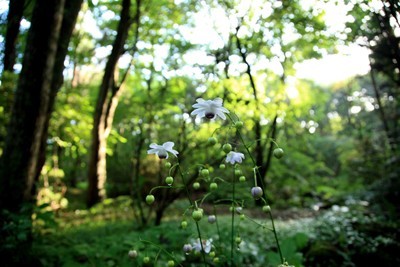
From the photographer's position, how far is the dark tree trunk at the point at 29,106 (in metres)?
2.77

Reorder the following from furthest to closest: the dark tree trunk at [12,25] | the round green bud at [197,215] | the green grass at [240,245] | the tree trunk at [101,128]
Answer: the tree trunk at [101,128] → the dark tree trunk at [12,25] → the green grass at [240,245] → the round green bud at [197,215]

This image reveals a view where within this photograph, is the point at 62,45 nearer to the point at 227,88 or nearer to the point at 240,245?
the point at 227,88

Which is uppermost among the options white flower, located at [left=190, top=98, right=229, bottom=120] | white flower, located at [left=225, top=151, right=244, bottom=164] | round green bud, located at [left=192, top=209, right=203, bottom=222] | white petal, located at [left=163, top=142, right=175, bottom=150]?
white flower, located at [left=190, top=98, right=229, bottom=120]

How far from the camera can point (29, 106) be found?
2.84 m

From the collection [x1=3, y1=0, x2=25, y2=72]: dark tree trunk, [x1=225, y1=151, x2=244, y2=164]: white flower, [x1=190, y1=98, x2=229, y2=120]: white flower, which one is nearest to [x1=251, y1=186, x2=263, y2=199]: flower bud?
[x1=225, y1=151, x2=244, y2=164]: white flower

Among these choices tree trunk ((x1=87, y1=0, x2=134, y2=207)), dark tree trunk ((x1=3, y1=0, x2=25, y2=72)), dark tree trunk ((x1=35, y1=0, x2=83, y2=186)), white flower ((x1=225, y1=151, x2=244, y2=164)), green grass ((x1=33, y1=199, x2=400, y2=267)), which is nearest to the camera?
white flower ((x1=225, y1=151, x2=244, y2=164))

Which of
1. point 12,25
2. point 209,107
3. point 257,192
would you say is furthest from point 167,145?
point 12,25

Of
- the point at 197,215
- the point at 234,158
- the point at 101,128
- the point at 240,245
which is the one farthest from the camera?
the point at 101,128

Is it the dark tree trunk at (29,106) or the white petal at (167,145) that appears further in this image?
the dark tree trunk at (29,106)

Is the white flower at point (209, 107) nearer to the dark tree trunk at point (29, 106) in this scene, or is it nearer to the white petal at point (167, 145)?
the white petal at point (167, 145)

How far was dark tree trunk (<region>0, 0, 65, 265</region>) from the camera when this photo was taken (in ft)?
9.07

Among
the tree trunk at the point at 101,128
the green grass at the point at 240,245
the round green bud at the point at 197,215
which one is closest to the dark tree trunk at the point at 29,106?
the green grass at the point at 240,245

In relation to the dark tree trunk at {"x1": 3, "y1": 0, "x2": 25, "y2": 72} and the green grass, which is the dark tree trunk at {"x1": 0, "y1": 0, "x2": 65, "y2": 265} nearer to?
the dark tree trunk at {"x1": 3, "y1": 0, "x2": 25, "y2": 72}

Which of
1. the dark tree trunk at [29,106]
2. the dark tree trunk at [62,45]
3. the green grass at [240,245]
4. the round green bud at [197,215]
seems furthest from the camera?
the dark tree trunk at [62,45]
